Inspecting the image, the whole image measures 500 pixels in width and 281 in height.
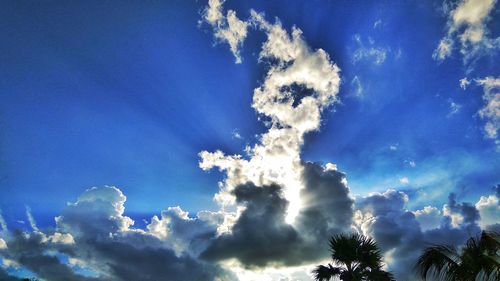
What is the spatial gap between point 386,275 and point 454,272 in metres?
15.4

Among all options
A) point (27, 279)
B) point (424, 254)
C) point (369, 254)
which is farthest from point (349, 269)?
point (27, 279)

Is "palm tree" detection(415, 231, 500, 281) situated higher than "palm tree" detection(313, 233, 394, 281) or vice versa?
"palm tree" detection(313, 233, 394, 281)

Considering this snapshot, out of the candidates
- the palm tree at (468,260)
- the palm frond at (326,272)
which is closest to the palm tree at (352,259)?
the palm frond at (326,272)

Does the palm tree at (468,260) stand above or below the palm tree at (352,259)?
below

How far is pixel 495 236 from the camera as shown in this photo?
12.6 m

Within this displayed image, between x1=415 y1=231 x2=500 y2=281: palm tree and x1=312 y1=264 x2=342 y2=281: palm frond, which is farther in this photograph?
x1=312 y1=264 x2=342 y2=281: palm frond

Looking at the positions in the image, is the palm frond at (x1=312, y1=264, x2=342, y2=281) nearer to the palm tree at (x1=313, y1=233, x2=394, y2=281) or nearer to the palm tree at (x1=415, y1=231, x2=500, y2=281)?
the palm tree at (x1=313, y1=233, x2=394, y2=281)

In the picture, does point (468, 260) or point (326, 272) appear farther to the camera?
point (326, 272)

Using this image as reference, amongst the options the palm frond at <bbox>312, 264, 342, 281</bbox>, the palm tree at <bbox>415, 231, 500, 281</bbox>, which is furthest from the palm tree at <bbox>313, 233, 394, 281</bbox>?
the palm tree at <bbox>415, 231, 500, 281</bbox>

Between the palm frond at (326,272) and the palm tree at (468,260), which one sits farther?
the palm frond at (326,272)

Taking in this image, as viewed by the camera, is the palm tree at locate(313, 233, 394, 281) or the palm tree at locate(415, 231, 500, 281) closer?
the palm tree at locate(415, 231, 500, 281)

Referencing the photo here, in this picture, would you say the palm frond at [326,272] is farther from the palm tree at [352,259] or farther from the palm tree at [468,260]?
the palm tree at [468,260]

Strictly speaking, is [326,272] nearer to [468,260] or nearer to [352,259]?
[352,259]

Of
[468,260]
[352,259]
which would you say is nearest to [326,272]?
[352,259]
